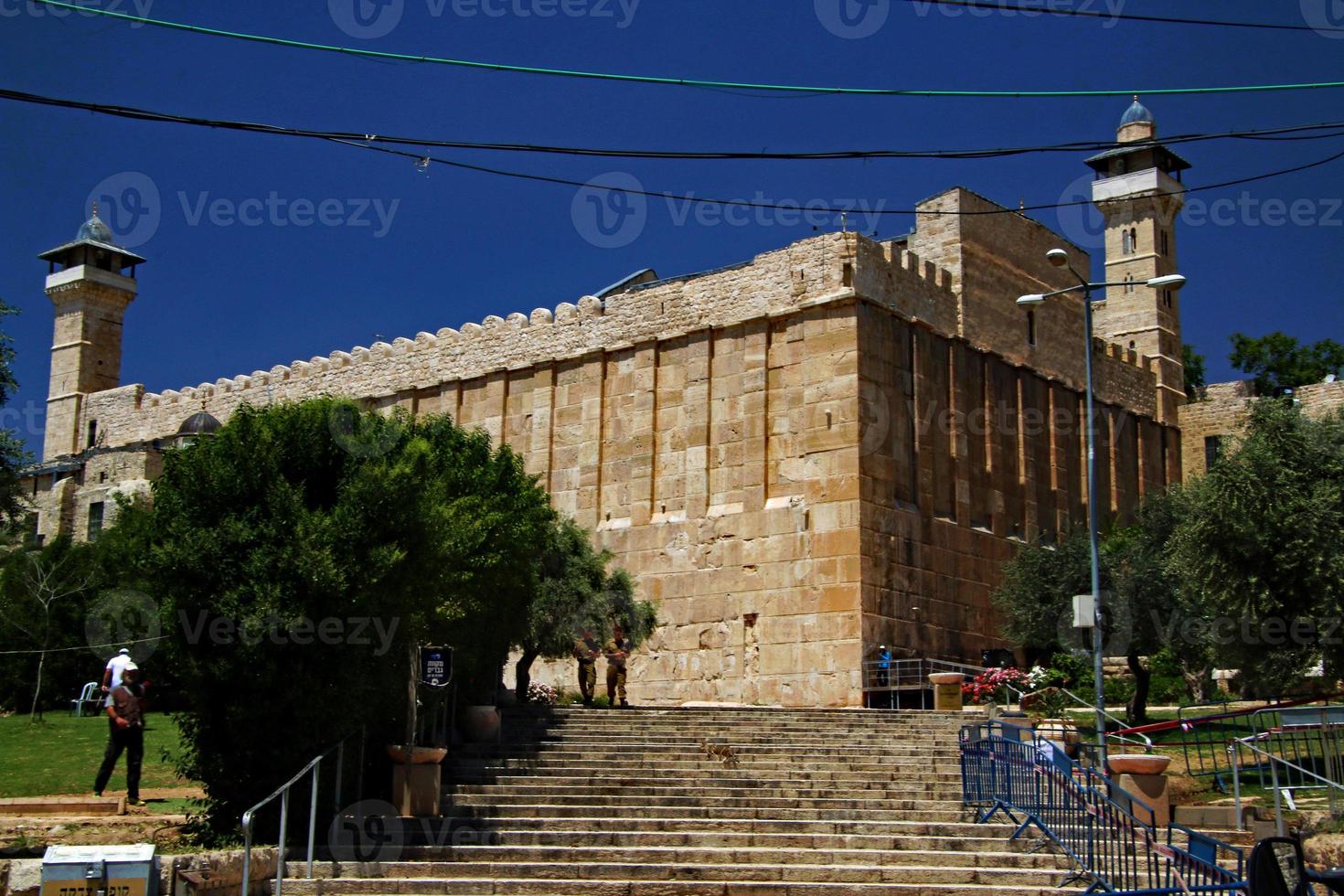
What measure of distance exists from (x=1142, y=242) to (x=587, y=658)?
83.8 ft

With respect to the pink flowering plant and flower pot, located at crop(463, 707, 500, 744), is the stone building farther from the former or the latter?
flower pot, located at crop(463, 707, 500, 744)

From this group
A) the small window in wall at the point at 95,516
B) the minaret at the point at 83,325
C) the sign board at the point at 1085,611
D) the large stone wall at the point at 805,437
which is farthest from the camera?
the minaret at the point at 83,325

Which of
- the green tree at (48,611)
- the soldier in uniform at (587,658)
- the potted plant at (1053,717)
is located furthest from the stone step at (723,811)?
the green tree at (48,611)

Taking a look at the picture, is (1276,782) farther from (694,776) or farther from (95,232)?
(95,232)

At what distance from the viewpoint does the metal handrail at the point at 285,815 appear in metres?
11.8

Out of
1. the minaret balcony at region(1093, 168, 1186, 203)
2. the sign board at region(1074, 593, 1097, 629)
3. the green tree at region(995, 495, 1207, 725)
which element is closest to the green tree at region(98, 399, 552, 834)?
the sign board at region(1074, 593, 1097, 629)

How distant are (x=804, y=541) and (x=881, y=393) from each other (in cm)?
341

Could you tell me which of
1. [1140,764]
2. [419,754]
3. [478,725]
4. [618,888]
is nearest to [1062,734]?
[1140,764]

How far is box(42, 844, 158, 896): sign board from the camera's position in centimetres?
1023

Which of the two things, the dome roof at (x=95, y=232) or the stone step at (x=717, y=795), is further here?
the dome roof at (x=95, y=232)

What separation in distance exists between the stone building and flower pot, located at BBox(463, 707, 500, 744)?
10.1 m

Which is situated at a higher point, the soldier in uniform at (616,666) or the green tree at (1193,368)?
the green tree at (1193,368)

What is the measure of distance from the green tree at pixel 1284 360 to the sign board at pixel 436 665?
146ft

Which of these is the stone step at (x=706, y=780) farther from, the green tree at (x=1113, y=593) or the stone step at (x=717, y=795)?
the green tree at (x=1113, y=593)
